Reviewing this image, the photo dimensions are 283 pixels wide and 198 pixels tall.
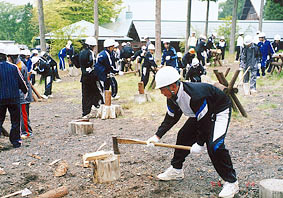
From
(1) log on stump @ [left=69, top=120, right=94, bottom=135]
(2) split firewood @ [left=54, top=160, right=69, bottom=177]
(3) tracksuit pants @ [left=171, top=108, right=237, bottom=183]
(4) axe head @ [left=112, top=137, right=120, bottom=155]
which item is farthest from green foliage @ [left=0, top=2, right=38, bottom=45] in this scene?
(3) tracksuit pants @ [left=171, top=108, right=237, bottom=183]

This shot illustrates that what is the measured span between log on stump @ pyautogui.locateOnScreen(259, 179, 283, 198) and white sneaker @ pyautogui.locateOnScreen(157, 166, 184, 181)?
1255 mm

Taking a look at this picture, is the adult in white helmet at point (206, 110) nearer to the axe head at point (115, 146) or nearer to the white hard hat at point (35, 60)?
the axe head at point (115, 146)

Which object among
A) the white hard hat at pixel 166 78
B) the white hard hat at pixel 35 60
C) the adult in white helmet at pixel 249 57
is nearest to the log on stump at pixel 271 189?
the white hard hat at pixel 166 78

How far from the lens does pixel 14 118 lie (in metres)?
6.14

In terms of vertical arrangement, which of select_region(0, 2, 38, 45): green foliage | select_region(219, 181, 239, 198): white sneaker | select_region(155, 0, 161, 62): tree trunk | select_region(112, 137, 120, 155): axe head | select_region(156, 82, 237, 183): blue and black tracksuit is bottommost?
select_region(219, 181, 239, 198): white sneaker

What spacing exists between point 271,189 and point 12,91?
499 centimetres

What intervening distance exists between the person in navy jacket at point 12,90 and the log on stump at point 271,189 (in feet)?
15.9

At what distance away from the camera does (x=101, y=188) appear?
4.39 metres

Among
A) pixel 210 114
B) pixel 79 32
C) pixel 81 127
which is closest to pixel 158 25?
pixel 79 32

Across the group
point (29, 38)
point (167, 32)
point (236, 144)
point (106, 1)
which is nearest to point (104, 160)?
point (236, 144)

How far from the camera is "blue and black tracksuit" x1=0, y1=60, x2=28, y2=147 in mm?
5875

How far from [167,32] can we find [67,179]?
106 feet

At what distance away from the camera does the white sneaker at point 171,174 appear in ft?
14.9

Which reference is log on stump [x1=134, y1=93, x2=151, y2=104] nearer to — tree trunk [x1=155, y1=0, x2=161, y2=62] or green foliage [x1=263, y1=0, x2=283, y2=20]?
tree trunk [x1=155, y1=0, x2=161, y2=62]
